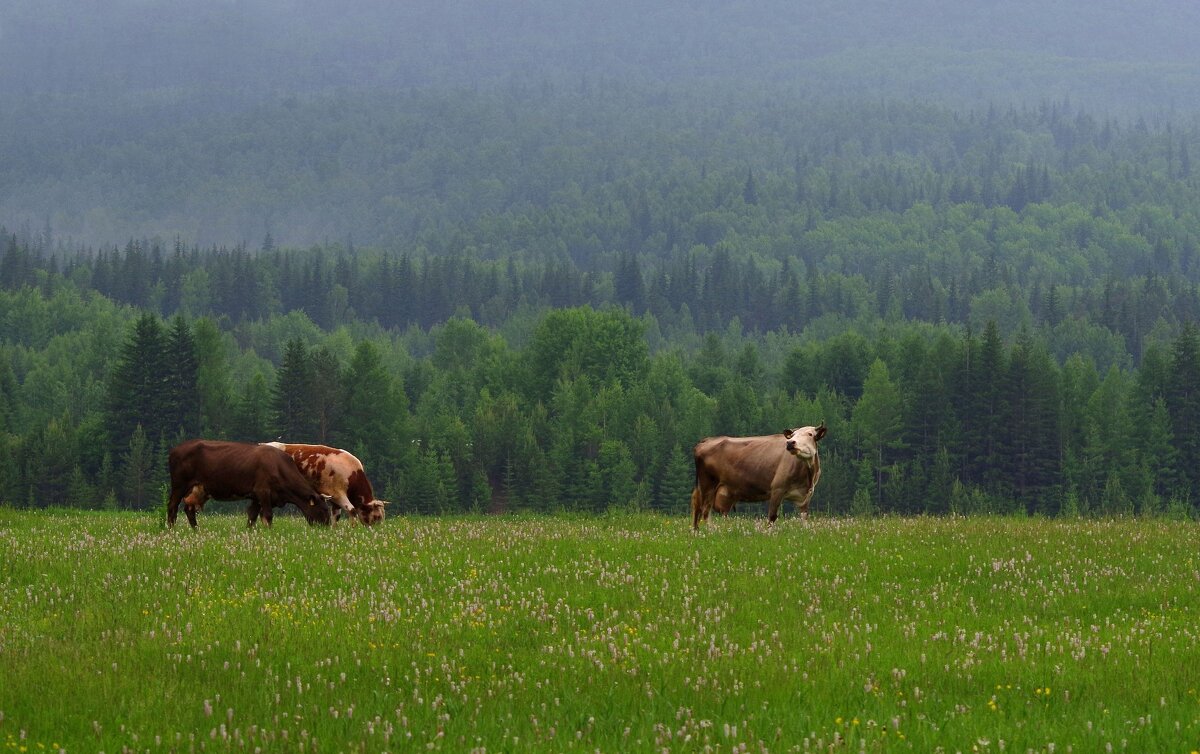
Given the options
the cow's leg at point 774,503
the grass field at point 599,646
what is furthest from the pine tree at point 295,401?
the grass field at point 599,646

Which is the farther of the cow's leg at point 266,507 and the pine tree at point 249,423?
the pine tree at point 249,423

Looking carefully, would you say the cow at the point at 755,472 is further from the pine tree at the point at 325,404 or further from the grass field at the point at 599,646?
the pine tree at the point at 325,404

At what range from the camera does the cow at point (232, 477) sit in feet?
78.7

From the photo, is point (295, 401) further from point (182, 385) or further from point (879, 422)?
point (879, 422)

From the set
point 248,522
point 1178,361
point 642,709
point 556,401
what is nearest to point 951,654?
point 642,709

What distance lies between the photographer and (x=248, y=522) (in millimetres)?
25266

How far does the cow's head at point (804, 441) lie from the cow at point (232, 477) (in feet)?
29.4

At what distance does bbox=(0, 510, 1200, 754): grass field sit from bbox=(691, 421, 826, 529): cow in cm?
480

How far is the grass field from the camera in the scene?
9828 mm

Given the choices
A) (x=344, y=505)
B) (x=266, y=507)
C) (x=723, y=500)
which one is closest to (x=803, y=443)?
(x=723, y=500)

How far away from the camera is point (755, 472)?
24781 mm

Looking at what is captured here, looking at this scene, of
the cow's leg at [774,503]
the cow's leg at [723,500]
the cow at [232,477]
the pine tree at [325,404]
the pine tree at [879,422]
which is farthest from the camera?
the pine tree at [879,422]

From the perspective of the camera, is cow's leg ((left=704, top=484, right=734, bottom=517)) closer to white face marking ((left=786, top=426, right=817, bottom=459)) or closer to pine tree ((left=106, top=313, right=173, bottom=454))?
white face marking ((left=786, top=426, right=817, bottom=459))

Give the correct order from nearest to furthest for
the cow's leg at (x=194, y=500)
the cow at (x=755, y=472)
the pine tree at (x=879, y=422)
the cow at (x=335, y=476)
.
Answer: the cow's leg at (x=194, y=500) → the cow at (x=755, y=472) → the cow at (x=335, y=476) → the pine tree at (x=879, y=422)
